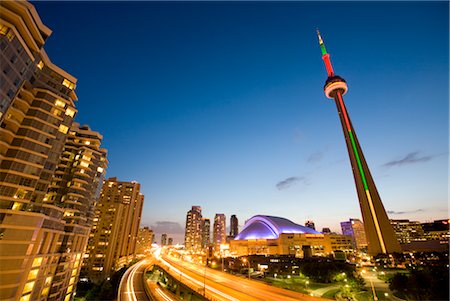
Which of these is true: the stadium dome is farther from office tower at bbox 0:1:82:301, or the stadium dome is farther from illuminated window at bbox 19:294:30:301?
illuminated window at bbox 19:294:30:301

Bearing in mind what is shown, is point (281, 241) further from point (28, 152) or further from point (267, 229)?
point (28, 152)

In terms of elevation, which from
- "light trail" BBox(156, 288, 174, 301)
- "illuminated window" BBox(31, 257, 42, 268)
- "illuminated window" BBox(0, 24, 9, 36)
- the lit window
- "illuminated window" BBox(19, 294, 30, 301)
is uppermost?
"illuminated window" BBox(0, 24, 9, 36)

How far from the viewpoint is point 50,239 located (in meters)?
52.5

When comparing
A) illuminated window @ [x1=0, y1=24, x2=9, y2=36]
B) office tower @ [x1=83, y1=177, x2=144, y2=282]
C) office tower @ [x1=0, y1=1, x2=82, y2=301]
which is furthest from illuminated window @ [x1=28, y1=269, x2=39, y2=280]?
office tower @ [x1=83, y1=177, x2=144, y2=282]

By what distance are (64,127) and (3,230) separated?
85.3 ft

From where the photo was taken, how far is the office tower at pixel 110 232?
111 meters

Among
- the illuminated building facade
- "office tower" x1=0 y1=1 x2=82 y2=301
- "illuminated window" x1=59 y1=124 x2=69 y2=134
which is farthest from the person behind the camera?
the illuminated building facade

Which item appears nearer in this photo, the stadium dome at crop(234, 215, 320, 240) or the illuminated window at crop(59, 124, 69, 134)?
the illuminated window at crop(59, 124, 69, 134)

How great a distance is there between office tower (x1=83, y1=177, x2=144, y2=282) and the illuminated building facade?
269 ft

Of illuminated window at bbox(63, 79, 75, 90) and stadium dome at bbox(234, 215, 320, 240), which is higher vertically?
illuminated window at bbox(63, 79, 75, 90)

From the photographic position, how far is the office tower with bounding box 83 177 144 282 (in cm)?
11094

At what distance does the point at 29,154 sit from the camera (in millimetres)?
47375

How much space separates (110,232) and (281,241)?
103 meters

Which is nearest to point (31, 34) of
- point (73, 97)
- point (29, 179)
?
point (73, 97)
